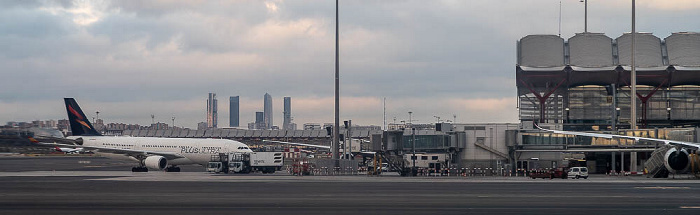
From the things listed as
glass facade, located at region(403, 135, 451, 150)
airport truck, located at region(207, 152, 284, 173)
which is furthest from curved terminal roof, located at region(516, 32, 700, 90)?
airport truck, located at region(207, 152, 284, 173)

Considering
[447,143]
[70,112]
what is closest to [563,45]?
[447,143]

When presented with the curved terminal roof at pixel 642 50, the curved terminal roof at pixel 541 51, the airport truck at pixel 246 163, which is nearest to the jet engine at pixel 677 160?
the airport truck at pixel 246 163

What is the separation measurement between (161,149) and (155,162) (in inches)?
142

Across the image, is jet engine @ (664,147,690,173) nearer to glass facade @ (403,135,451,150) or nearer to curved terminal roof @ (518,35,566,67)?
glass facade @ (403,135,451,150)

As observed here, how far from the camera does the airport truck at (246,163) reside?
3027 inches

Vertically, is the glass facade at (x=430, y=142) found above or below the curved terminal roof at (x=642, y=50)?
below

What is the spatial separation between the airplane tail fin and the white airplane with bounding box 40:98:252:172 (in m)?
4.77

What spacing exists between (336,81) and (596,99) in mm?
65968

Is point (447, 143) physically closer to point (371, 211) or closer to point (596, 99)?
point (371, 211)

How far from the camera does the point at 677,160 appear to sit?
56.3 meters

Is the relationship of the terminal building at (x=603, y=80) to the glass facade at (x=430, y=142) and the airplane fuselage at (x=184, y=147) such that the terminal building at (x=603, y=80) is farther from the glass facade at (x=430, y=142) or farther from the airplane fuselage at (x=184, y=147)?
the glass facade at (x=430, y=142)

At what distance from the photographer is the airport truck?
252 feet

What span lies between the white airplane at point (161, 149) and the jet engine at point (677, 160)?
42342mm

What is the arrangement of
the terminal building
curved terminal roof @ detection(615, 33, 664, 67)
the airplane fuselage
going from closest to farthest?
the airplane fuselage < the terminal building < curved terminal roof @ detection(615, 33, 664, 67)
